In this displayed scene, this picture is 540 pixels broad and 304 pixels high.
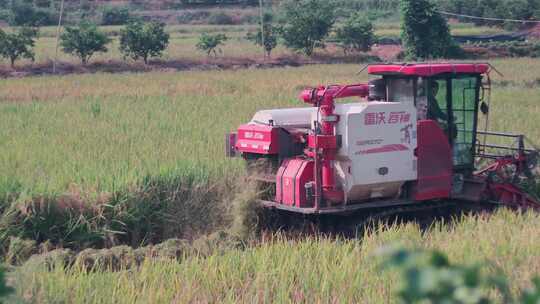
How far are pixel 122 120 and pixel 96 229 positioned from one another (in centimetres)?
639

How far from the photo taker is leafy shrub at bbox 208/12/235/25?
60.3 m

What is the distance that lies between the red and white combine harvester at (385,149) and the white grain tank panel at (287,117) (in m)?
0.01

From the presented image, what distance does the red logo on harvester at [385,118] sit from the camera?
777 centimetres

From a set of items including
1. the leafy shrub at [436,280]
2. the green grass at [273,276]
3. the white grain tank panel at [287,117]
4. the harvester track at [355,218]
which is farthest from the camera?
the white grain tank panel at [287,117]

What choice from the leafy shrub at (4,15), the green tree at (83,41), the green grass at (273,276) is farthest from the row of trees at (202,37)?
the green grass at (273,276)

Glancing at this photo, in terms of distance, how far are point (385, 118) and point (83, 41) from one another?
85.6 ft

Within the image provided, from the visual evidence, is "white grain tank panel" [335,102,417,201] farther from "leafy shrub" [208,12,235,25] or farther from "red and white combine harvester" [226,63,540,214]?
"leafy shrub" [208,12,235,25]

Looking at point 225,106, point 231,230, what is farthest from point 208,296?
point 225,106

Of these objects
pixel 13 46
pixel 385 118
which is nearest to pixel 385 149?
pixel 385 118

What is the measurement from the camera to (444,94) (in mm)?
8789

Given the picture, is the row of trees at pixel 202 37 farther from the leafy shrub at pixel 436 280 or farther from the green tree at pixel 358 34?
the leafy shrub at pixel 436 280

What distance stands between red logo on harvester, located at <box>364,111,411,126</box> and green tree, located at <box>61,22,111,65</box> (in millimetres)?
25421

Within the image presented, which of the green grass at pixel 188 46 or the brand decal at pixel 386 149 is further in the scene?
the green grass at pixel 188 46

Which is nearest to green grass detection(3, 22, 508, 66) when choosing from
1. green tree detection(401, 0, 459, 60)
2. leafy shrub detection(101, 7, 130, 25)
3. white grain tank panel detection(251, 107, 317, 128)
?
leafy shrub detection(101, 7, 130, 25)
